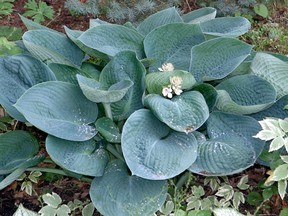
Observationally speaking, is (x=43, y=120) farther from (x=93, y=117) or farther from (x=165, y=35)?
(x=165, y=35)

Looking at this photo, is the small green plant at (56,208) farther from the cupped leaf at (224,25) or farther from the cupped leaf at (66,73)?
the cupped leaf at (224,25)

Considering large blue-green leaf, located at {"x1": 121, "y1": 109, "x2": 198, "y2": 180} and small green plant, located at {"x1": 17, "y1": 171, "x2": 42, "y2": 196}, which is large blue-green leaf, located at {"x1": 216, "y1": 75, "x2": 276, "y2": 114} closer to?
large blue-green leaf, located at {"x1": 121, "y1": 109, "x2": 198, "y2": 180}

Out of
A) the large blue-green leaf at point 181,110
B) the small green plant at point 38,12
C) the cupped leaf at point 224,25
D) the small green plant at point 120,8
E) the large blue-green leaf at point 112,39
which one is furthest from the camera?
the small green plant at point 120,8

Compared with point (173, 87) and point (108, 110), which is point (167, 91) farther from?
point (108, 110)

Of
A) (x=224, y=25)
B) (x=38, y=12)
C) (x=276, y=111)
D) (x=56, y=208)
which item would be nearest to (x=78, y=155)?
(x=56, y=208)

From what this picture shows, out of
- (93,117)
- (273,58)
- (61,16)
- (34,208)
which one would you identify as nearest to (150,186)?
(93,117)

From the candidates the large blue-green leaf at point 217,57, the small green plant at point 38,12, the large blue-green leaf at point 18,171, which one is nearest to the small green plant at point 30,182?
the large blue-green leaf at point 18,171

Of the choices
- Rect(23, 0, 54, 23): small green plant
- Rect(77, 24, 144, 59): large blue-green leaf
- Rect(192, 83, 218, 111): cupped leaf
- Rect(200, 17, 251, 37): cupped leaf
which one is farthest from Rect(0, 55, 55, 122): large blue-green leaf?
Rect(23, 0, 54, 23): small green plant

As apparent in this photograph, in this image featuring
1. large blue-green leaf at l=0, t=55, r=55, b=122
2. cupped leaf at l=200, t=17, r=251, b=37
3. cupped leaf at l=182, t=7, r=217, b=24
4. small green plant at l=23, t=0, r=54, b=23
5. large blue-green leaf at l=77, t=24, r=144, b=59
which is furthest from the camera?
small green plant at l=23, t=0, r=54, b=23
